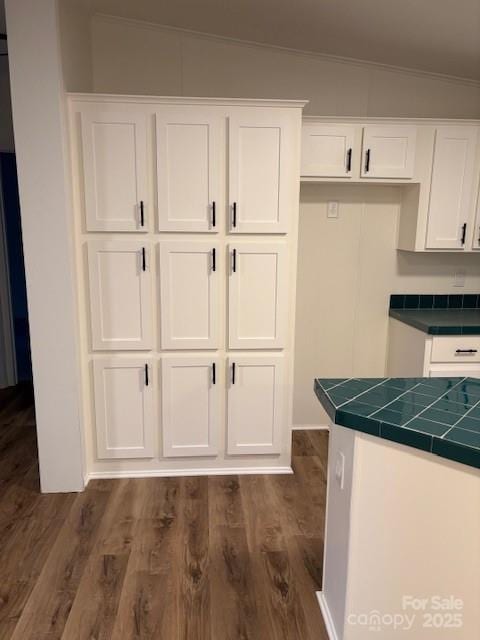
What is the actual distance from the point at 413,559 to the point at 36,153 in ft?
8.01

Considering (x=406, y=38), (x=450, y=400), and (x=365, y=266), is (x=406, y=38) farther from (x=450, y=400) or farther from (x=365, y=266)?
(x=450, y=400)

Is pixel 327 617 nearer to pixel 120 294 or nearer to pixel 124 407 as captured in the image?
pixel 124 407

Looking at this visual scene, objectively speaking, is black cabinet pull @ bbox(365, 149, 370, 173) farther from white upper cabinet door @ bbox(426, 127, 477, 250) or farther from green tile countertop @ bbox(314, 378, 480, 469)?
green tile countertop @ bbox(314, 378, 480, 469)

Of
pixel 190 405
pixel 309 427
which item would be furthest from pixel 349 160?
pixel 309 427

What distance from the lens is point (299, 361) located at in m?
3.57

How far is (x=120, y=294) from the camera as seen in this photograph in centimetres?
277

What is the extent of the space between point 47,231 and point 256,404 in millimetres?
1537

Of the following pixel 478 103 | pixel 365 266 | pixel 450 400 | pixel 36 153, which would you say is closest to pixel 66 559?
pixel 450 400

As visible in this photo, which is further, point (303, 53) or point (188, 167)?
point (303, 53)

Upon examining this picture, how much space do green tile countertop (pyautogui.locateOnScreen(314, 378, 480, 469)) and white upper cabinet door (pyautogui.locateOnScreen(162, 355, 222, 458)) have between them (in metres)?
1.15

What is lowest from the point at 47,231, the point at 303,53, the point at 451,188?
the point at 47,231

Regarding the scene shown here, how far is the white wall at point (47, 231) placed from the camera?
2354mm

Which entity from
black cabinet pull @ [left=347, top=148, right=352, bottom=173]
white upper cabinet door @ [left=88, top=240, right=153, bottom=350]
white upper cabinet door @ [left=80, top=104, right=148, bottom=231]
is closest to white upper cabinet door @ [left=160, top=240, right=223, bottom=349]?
white upper cabinet door @ [left=88, top=240, right=153, bottom=350]

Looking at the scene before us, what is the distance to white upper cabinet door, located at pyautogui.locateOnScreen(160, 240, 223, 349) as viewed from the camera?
108 inches
